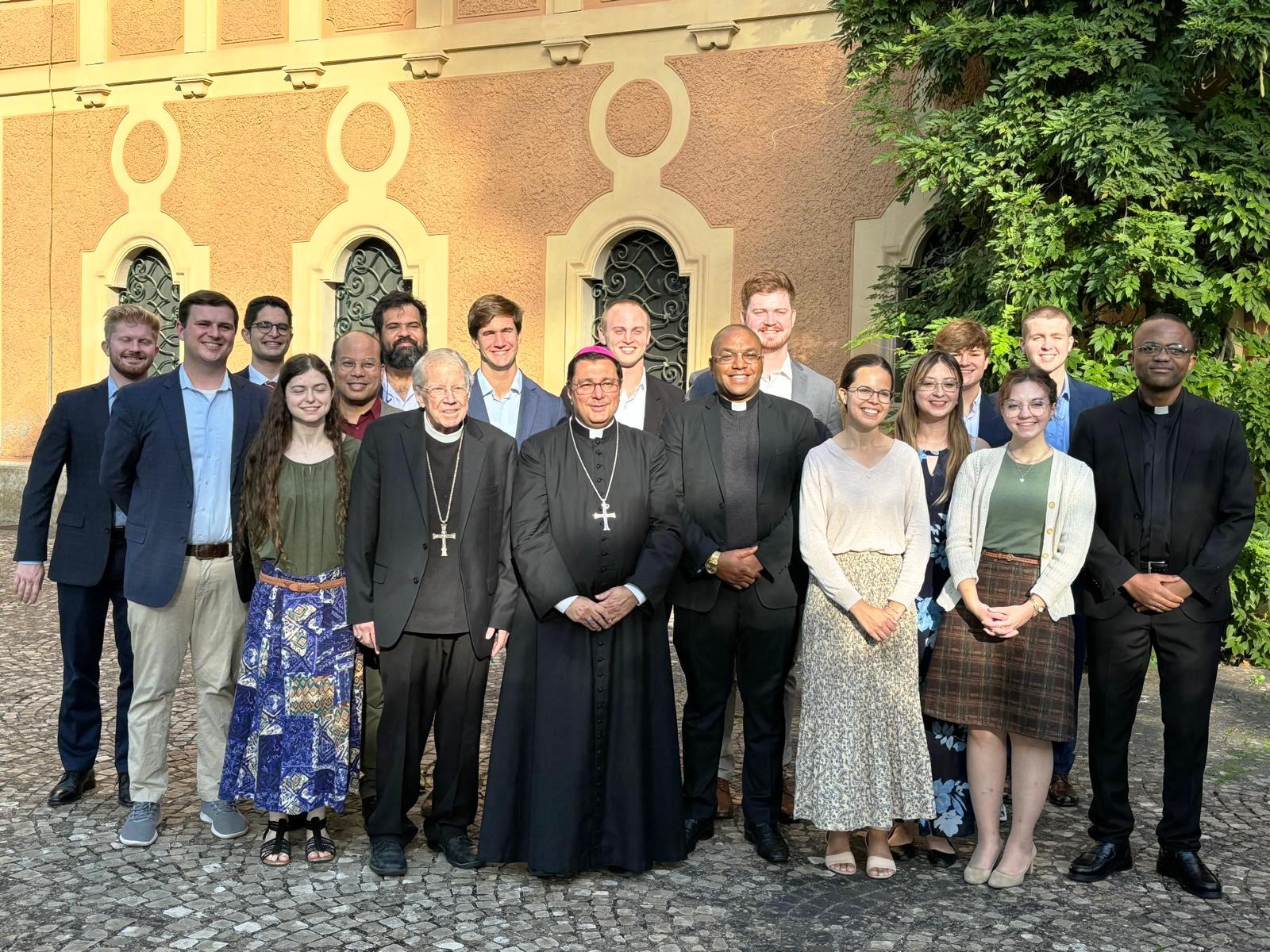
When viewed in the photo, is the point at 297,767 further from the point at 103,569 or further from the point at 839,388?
the point at 839,388

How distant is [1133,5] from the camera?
25.7 feet

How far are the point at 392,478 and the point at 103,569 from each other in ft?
4.81

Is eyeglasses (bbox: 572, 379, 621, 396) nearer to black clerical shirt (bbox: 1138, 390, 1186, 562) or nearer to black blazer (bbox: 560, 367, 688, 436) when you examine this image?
black blazer (bbox: 560, 367, 688, 436)

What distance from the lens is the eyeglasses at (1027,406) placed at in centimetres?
432

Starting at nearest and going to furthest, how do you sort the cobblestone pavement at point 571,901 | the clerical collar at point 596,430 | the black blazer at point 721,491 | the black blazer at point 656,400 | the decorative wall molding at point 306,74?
1. the cobblestone pavement at point 571,901
2. the clerical collar at point 596,430
3. the black blazer at point 721,491
4. the black blazer at point 656,400
5. the decorative wall molding at point 306,74

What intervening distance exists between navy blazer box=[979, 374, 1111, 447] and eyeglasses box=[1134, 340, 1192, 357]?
0.87 meters

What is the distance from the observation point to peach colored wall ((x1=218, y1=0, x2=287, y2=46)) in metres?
12.1

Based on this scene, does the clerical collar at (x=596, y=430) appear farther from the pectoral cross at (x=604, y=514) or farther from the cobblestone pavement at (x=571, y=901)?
the cobblestone pavement at (x=571, y=901)

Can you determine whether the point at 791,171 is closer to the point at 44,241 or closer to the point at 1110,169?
the point at 1110,169

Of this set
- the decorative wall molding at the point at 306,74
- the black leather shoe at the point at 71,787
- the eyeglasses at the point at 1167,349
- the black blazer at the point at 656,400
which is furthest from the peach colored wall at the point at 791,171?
the black leather shoe at the point at 71,787

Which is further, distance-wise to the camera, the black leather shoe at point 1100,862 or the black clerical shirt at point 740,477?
the black clerical shirt at point 740,477

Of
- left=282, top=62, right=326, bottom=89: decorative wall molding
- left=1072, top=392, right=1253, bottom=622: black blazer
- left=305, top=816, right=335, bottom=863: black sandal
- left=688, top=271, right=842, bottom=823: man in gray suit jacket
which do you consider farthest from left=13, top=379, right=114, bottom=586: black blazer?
left=282, top=62, right=326, bottom=89: decorative wall molding

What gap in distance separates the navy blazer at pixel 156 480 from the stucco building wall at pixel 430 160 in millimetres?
6217

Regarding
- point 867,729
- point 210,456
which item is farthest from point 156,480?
point 867,729
